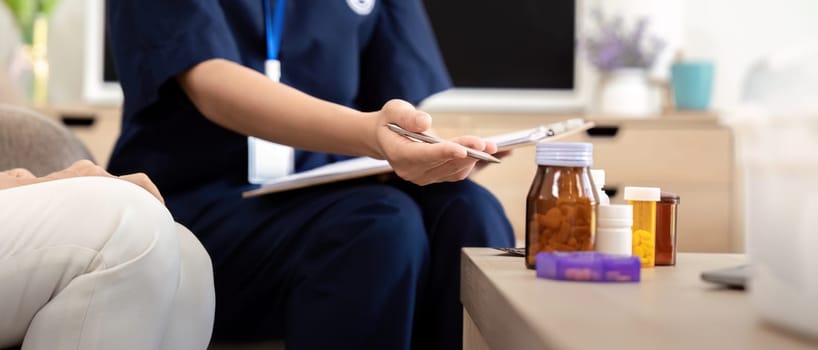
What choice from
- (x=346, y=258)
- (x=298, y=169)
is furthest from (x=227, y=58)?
(x=346, y=258)

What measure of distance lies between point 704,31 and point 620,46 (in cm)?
37

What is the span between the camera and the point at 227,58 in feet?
4.15

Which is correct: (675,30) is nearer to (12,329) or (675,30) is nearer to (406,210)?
(406,210)

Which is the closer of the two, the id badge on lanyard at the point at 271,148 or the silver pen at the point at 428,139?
the silver pen at the point at 428,139

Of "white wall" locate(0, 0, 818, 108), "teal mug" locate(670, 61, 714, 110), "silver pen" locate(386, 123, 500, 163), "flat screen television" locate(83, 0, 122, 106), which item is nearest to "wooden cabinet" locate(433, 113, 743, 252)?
"teal mug" locate(670, 61, 714, 110)

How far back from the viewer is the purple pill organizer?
71 centimetres

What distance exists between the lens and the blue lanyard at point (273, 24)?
54.2 inches

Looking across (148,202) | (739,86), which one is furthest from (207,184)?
(739,86)

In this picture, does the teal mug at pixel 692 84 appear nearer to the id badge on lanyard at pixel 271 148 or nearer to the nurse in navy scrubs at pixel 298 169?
the nurse in navy scrubs at pixel 298 169

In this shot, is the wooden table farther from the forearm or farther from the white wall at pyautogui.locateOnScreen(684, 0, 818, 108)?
the white wall at pyautogui.locateOnScreen(684, 0, 818, 108)

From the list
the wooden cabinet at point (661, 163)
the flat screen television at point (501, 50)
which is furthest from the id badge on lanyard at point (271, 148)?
the flat screen television at point (501, 50)

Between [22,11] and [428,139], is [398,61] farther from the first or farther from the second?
[22,11]

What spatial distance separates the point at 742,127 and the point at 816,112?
0.18 ft

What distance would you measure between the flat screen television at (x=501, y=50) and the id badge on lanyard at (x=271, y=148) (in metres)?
1.46
